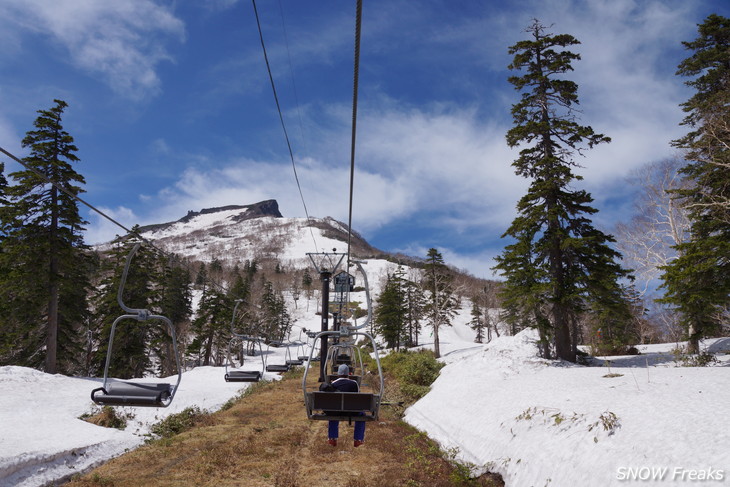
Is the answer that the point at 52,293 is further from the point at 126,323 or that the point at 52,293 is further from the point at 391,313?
the point at 391,313

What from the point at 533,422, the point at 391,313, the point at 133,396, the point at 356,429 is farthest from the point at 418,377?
the point at 391,313

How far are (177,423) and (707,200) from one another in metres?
28.7

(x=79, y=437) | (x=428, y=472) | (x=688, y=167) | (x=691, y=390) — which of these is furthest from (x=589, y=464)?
(x=688, y=167)

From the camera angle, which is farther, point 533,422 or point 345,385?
point 533,422

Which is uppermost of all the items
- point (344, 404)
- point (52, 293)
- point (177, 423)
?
point (52, 293)

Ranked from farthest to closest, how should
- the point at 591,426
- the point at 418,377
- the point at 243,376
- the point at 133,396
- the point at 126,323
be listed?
the point at 126,323 < the point at 418,377 < the point at 243,376 < the point at 133,396 < the point at 591,426

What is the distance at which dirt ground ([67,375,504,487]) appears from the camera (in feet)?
41.3

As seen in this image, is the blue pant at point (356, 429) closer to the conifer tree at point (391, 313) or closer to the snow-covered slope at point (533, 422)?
the snow-covered slope at point (533, 422)

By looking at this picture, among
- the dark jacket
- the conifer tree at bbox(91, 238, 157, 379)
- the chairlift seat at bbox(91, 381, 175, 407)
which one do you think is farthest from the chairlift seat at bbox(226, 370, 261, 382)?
the conifer tree at bbox(91, 238, 157, 379)

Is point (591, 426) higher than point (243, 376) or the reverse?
the reverse

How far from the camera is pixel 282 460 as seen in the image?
15.0 metres

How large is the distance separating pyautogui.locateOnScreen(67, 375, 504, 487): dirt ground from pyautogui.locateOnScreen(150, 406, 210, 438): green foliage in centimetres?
91

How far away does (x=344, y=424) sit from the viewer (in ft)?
68.9

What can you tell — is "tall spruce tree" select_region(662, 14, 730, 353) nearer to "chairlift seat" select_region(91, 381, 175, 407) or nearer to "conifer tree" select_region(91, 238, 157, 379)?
"chairlift seat" select_region(91, 381, 175, 407)
